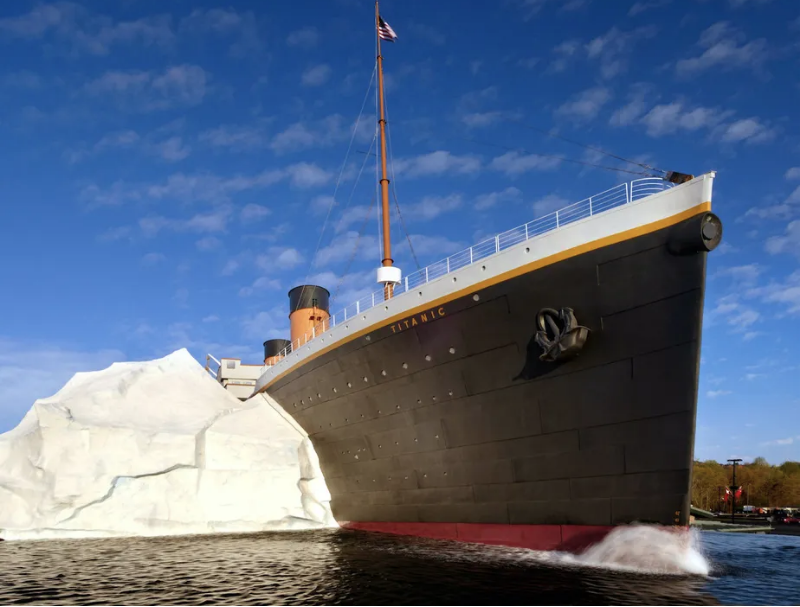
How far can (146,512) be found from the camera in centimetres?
2153

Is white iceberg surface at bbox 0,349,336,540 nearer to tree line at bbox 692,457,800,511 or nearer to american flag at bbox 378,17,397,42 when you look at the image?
american flag at bbox 378,17,397,42

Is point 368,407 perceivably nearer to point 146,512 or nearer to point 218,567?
point 218,567

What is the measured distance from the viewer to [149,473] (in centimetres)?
2192

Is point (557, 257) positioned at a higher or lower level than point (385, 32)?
lower

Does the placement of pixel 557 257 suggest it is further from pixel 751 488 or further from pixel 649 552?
pixel 751 488

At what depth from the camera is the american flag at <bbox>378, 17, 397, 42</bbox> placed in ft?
78.2

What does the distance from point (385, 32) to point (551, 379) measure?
16959 mm

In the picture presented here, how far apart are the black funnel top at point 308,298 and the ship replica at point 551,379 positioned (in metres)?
11.6

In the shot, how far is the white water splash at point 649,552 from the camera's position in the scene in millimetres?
12594

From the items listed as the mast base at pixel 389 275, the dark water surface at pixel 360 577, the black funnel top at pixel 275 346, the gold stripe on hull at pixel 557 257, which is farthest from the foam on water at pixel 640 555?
the black funnel top at pixel 275 346

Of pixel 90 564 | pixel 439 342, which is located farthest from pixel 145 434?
pixel 439 342

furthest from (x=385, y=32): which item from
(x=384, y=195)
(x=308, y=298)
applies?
(x=308, y=298)

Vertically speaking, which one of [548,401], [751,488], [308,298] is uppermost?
[308,298]

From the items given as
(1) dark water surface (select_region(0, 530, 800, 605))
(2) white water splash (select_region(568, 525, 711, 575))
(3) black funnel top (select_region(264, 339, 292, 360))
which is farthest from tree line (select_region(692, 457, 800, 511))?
(2) white water splash (select_region(568, 525, 711, 575))
